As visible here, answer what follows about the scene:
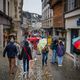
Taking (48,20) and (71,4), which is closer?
(71,4)

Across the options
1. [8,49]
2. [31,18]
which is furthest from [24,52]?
[31,18]

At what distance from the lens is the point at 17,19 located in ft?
147

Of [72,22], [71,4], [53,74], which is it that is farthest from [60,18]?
[53,74]

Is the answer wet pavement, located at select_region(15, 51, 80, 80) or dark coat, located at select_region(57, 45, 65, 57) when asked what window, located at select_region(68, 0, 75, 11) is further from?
wet pavement, located at select_region(15, 51, 80, 80)

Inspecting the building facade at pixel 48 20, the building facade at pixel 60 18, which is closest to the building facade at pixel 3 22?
the building facade at pixel 60 18

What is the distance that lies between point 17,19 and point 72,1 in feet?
61.9

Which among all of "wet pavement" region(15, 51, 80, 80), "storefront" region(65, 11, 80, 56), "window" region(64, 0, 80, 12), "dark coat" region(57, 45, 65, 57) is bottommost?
"wet pavement" region(15, 51, 80, 80)

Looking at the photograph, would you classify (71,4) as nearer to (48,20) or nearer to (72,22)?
(72,22)

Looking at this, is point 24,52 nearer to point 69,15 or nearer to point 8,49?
point 8,49

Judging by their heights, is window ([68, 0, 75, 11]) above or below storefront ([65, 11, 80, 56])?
above

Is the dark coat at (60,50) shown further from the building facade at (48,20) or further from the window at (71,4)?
the building facade at (48,20)

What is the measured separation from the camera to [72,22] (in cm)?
2625

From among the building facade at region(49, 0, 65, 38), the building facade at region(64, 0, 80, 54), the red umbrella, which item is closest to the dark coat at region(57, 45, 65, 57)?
the red umbrella

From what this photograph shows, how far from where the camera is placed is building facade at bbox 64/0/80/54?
24.0 m
